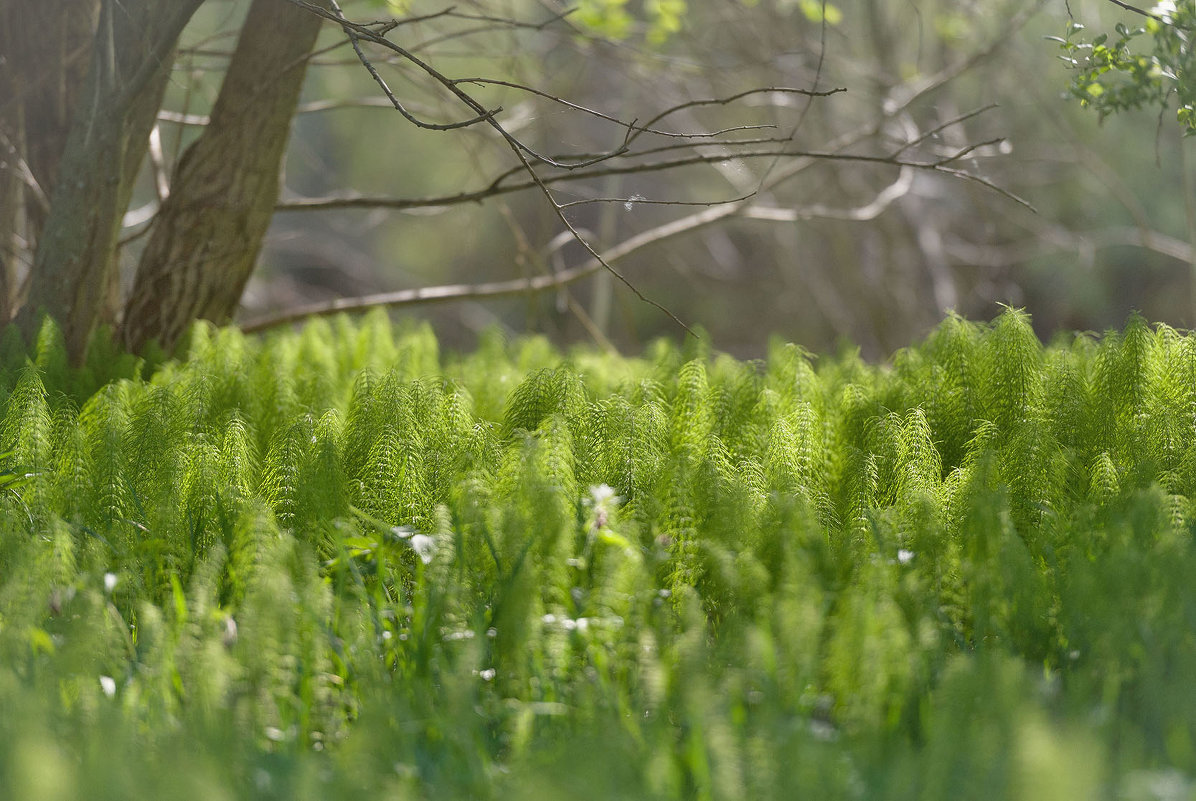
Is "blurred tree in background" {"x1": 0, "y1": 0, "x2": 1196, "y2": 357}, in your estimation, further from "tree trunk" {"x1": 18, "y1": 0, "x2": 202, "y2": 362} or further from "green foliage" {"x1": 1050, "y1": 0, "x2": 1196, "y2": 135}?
"green foliage" {"x1": 1050, "y1": 0, "x2": 1196, "y2": 135}

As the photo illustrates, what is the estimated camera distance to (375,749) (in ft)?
4.12

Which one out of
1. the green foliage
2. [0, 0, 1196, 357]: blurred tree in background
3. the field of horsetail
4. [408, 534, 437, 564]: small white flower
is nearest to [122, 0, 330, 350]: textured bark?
[0, 0, 1196, 357]: blurred tree in background

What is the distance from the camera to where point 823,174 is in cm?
873

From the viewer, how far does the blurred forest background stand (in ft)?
18.7

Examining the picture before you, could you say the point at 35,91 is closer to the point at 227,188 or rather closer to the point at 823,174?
the point at 227,188

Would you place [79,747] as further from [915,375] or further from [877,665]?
[915,375]

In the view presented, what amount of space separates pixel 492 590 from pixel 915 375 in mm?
1463

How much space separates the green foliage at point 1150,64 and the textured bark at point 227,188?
234cm

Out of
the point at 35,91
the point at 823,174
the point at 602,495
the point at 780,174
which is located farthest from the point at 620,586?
the point at 823,174

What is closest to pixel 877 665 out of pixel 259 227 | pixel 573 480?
pixel 573 480

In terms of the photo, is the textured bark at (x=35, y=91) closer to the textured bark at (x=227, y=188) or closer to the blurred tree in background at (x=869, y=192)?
the textured bark at (x=227, y=188)

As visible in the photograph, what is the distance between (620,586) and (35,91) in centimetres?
304

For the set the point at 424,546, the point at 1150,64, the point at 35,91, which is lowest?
the point at 424,546

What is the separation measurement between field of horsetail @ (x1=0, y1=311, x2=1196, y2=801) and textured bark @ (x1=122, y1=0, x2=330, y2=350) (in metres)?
0.81
